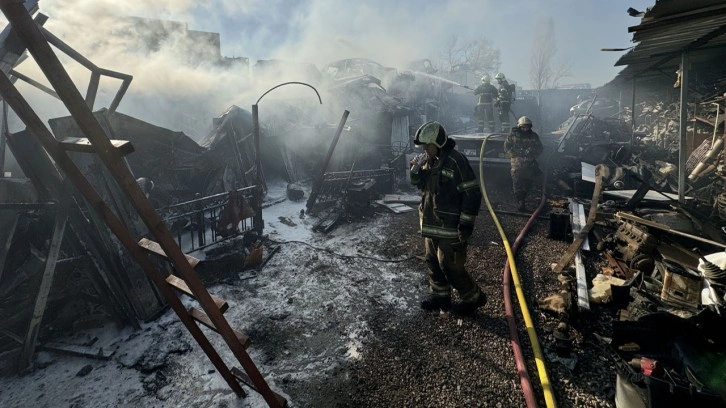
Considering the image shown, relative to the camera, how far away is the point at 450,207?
4074 mm

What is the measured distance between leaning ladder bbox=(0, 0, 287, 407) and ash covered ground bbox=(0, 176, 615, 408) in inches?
35.8

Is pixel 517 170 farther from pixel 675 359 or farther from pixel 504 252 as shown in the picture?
pixel 675 359

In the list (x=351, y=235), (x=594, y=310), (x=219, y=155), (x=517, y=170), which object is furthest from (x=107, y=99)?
(x=594, y=310)

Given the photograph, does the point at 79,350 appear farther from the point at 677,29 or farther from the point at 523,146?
the point at 523,146

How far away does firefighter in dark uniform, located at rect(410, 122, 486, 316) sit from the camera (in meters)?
4.00

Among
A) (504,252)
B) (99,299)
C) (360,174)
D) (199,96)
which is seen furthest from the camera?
(199,96)

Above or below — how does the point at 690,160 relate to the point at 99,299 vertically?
above

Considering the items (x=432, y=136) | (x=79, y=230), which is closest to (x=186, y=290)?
(x=79, y=230)

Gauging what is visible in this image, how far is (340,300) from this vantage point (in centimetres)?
479

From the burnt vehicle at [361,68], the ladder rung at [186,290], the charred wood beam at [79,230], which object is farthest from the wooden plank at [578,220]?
the burnt vehicle at [361,68]

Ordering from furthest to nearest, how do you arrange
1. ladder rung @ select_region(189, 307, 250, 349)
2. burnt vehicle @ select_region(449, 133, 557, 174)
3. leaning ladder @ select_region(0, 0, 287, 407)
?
1. burnt vehicle @ select_region(449, 133, 557, 174)
2. ladder rung @ select_region(189, 307, 250, 349)
3. leaning ladder @ select_region(0, 0, 287, 407)

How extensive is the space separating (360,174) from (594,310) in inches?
280

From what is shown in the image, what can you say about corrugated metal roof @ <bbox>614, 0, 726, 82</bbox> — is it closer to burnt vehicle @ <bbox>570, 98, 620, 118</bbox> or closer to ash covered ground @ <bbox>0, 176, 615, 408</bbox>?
ash covered ground @ <bbox>0, 176, 615, 408</bbox>

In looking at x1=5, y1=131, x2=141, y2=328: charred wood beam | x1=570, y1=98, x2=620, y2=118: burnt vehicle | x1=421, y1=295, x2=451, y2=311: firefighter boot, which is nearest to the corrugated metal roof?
x1=421, y1=295, x2=451, y2=311: firefighter boot
